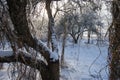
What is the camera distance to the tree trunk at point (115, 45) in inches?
182

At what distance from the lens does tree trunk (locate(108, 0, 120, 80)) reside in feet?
15.2

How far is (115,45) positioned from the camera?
15.4 feet

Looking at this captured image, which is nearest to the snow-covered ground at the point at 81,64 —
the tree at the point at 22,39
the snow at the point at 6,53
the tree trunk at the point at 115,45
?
the tree at the point at 22,39

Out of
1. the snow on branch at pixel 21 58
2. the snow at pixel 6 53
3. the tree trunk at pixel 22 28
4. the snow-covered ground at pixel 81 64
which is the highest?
the tree trunk at pixel 22 28

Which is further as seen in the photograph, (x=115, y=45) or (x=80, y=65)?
(x=80, y=65)

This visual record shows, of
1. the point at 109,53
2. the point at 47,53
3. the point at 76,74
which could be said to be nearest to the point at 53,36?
the point at 47,53

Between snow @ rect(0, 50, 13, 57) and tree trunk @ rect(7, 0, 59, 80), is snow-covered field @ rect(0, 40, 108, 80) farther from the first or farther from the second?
snow @ rect(0, 50, 13, 57)

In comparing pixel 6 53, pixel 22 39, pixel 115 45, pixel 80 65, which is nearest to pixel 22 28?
pixel 22 39

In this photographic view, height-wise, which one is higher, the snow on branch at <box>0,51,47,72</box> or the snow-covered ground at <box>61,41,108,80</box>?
the snow on branch at <box>0,51,47,72</box>

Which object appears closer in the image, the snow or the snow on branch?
the snow on branch

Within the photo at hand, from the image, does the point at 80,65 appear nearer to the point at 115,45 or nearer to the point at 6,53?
A: the point at 6,53

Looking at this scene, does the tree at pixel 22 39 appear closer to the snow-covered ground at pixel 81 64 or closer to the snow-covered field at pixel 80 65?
the snow-covered field at pixel 80 65

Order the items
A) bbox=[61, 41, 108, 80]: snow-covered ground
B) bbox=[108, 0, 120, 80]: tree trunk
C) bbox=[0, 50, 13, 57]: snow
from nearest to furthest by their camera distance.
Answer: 1. bbox=[108, 0, 120, 80]: tree trunk
2. bbox=[0, 50, 13, 57]: snow
3. bbox=[61, 41, 108, 80]: snow-covered ground

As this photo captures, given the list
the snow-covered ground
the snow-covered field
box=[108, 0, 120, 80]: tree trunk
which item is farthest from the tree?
the snow-covered ground
